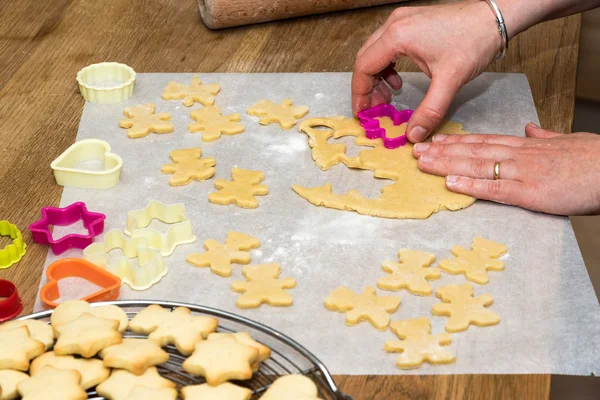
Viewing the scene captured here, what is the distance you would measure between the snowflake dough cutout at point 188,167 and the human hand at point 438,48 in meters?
0.39

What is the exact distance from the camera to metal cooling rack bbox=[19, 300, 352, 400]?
1033 mm

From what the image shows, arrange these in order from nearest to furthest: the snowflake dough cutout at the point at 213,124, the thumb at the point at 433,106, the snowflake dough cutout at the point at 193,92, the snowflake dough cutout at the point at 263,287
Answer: the snowflake dough cutout at the point at 263,287
the thumb at the point at 433,106
the snowflake dough cutout at the point at 213,124
the snowflake dough cutout at the point at 193,92

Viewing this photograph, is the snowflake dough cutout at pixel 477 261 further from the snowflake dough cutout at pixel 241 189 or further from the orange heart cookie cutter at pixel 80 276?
the orange heart cookie cutter at pixel 80 276

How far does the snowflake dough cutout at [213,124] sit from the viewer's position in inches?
66.2

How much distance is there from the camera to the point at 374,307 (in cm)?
123

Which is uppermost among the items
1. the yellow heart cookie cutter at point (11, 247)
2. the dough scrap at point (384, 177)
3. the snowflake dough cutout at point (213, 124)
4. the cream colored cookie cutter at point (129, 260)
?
the yellow heart cookie cutter at point (11, 247)

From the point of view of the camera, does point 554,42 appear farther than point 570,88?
Yes

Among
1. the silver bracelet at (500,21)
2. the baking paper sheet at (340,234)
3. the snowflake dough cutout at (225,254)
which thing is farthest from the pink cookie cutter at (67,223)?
the silver bracelet at (500,21)

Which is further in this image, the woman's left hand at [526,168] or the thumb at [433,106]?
the thumb at [433,106]

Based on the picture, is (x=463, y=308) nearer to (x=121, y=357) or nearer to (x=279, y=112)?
(x=121, y=357)

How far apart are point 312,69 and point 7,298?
3.27 ft

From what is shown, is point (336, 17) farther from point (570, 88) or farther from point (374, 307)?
point (374, 307)

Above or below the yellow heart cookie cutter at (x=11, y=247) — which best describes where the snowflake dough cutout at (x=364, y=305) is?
below

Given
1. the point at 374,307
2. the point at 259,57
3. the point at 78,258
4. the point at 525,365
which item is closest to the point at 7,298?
the point at 78,258
